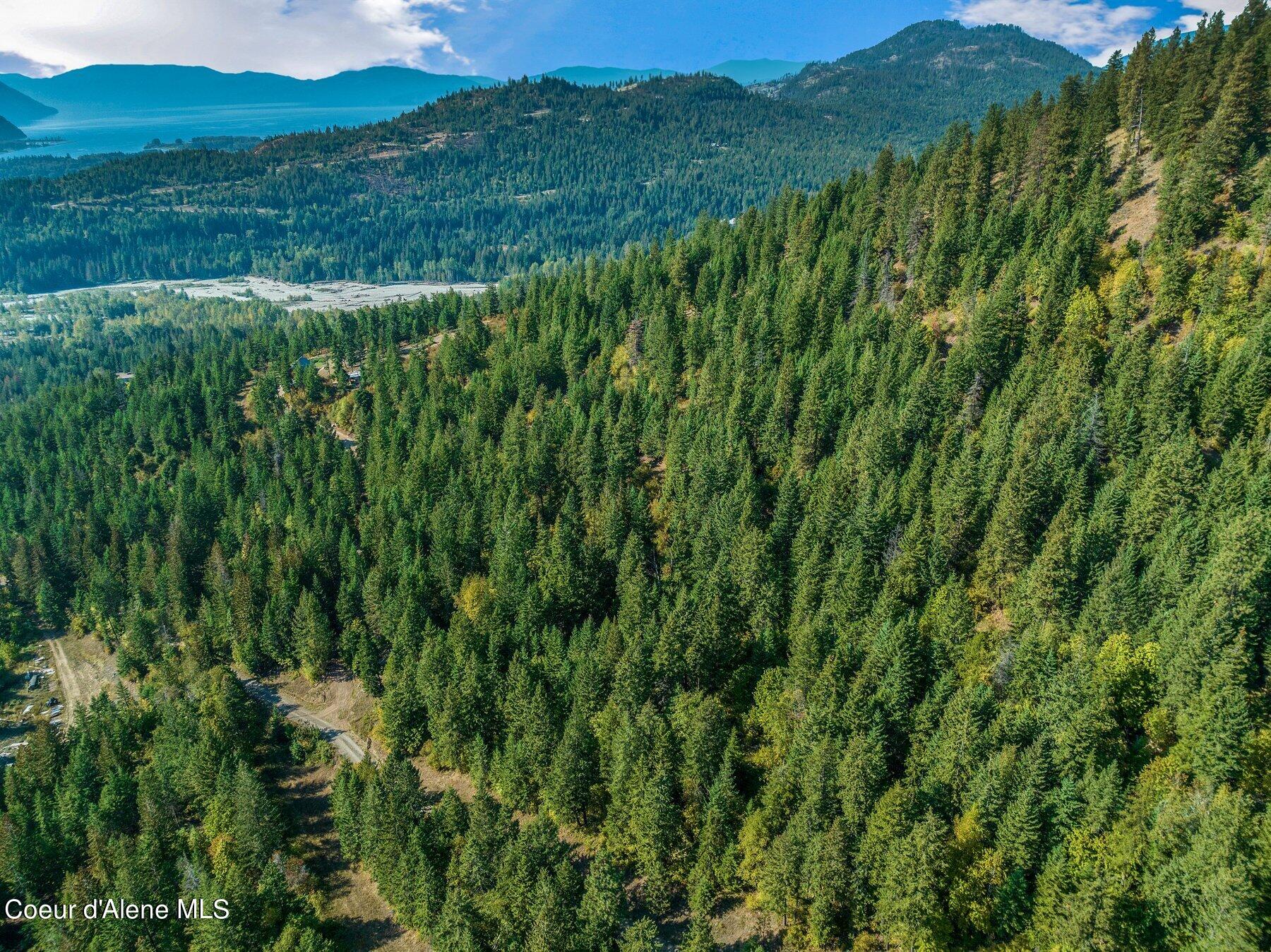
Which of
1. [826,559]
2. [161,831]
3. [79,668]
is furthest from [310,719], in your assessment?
[826,559]

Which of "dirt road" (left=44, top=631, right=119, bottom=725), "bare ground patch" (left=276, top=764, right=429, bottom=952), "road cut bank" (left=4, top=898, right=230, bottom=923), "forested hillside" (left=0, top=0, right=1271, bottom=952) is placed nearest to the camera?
"forested hillside" (left=0, top=0, right=1271, bottom=952)

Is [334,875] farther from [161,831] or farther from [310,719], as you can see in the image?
[310,719]

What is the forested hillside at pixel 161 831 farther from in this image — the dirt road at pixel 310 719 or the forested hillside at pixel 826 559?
the forested hillside at pixel 826 559

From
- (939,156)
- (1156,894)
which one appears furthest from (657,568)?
(939,156)

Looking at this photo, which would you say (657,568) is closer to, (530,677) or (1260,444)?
(530,677)

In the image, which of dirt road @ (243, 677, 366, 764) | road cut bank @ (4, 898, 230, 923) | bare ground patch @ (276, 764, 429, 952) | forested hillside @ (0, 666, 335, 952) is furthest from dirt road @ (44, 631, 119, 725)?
road cut bank @ (4, 898, 230, 923)

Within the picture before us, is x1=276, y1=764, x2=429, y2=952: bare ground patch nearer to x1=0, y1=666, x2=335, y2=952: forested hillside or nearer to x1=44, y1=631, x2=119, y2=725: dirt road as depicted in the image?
x1=0, y1=666, x2=335, y2=952: forested hillside

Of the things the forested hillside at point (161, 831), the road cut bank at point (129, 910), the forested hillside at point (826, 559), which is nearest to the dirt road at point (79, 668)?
the forested hillside at point (826, 559)

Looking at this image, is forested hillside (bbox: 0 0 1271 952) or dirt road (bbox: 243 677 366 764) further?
dirt road (bbox: 243 677 366 764)
